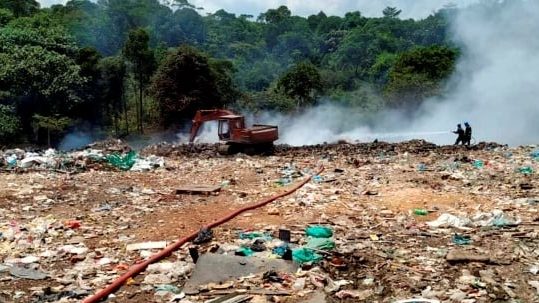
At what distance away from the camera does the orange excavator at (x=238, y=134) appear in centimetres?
1481

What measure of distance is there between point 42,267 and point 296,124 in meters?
20.8

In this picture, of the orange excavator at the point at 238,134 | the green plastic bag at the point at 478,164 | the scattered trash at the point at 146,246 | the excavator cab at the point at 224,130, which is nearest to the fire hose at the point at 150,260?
the scattered trash at the point at 146,246

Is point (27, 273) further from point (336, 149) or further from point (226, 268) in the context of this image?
point (336, 149)

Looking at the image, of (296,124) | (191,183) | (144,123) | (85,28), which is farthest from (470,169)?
(85,28)

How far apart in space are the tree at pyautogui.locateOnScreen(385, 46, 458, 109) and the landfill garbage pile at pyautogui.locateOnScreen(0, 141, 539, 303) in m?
16.4

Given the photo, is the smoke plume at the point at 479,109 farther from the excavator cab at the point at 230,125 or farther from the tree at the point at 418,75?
the excavator cab at the point at 230,125

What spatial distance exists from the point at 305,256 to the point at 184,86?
1915 cm

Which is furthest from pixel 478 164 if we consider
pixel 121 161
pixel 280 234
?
pixel 121 161

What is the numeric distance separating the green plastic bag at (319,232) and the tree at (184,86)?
17.5 metres

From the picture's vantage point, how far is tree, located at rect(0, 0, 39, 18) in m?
36.5

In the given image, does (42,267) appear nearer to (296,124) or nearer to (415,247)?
(415,247)

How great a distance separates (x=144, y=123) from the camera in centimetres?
2794

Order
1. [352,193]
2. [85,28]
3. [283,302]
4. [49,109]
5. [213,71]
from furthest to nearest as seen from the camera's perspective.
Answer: [85,28]
[213,71]
[49,109]
[352,193]
[283,302]

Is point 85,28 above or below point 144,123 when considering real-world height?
above
